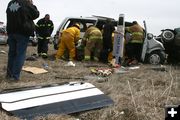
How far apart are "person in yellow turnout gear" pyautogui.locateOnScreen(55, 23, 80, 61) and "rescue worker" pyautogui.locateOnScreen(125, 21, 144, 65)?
170 centimetres

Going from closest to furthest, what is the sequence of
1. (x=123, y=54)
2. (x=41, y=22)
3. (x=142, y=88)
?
(x=142, y=88), (x=123, y=54), (x=41, y=22)

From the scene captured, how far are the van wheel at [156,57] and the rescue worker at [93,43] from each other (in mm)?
1677

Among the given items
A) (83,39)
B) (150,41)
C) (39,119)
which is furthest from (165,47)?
(39,119)

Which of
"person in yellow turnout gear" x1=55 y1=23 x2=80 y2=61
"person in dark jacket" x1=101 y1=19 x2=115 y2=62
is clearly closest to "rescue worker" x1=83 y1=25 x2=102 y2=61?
"person in dark jacket" x1=101 y1=19 x2=115 y2=62

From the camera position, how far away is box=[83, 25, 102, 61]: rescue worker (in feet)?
43.7

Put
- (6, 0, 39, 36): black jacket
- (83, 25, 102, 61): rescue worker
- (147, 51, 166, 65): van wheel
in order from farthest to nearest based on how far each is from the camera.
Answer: (147, 51, 166, 65): van wheel
(83, 25, 102, 61): rescue worker
(6, 0, 39, 36): black jacket

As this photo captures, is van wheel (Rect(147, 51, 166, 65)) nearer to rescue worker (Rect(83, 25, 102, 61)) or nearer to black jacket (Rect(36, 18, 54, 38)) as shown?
rescue worker (Rect(83, 25, 102, 61))

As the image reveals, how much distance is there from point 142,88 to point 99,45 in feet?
20.1

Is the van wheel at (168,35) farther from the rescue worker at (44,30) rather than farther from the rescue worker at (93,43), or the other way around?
the rescue worker at (44,30)

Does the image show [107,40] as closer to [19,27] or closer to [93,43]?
[93,43]

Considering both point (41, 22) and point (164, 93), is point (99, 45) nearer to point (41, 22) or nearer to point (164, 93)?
point (41, 22)

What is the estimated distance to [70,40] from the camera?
534 inches

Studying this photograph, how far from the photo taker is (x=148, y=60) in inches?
543

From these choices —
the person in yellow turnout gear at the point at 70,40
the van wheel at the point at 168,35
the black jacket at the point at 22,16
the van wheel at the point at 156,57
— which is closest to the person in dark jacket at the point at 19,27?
the black jacket at the point at 22,16
